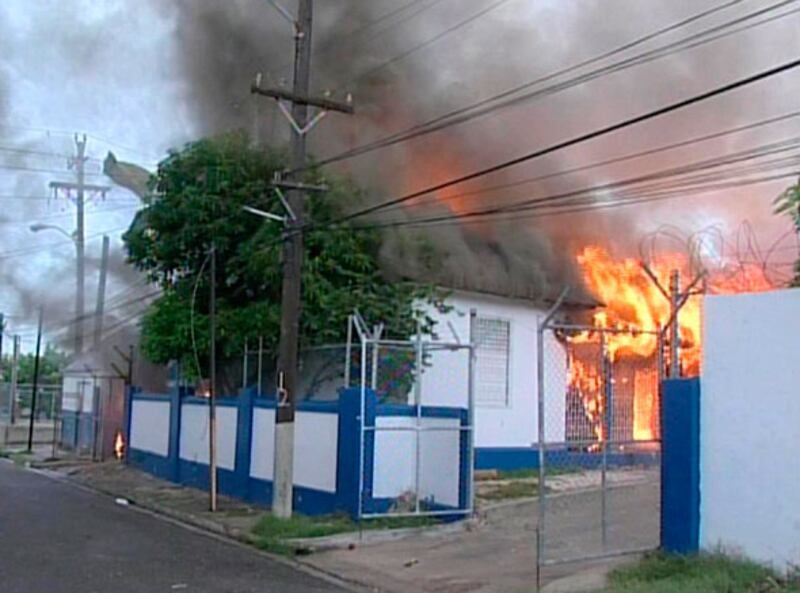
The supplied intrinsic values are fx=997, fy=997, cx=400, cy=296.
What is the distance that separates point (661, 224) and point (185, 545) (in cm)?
1134

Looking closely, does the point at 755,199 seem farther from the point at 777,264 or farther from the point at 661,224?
the point at 777,264

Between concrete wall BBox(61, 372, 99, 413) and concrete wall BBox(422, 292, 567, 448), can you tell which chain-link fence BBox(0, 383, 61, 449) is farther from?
concrete wall BBox(422, 292, 567, 448)

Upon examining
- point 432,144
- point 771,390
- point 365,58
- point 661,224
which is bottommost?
point 771,390

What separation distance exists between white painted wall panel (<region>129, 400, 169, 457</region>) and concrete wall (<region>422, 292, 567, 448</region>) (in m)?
6.11

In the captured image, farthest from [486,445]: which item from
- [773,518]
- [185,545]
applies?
[773,518]

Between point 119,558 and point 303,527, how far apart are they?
246 centimetres

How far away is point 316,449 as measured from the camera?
548 inches

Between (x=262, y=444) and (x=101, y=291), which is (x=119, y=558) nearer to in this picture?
(x=262, y=444)

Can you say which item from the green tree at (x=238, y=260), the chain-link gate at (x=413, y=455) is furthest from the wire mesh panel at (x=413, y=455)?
the green tree at (x=238, y=260)

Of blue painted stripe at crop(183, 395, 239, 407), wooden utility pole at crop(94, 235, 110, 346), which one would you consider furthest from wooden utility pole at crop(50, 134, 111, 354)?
blue painted stripe at crop(183, 395, 239, 407)

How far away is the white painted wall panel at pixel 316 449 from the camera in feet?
44.3

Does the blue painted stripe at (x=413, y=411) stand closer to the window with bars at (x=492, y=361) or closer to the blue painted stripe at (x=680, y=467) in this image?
the blue painted stripe at (x=680, y=467)

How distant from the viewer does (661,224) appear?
19.1 meters

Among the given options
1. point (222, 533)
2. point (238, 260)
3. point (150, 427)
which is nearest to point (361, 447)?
point (222, 533)
